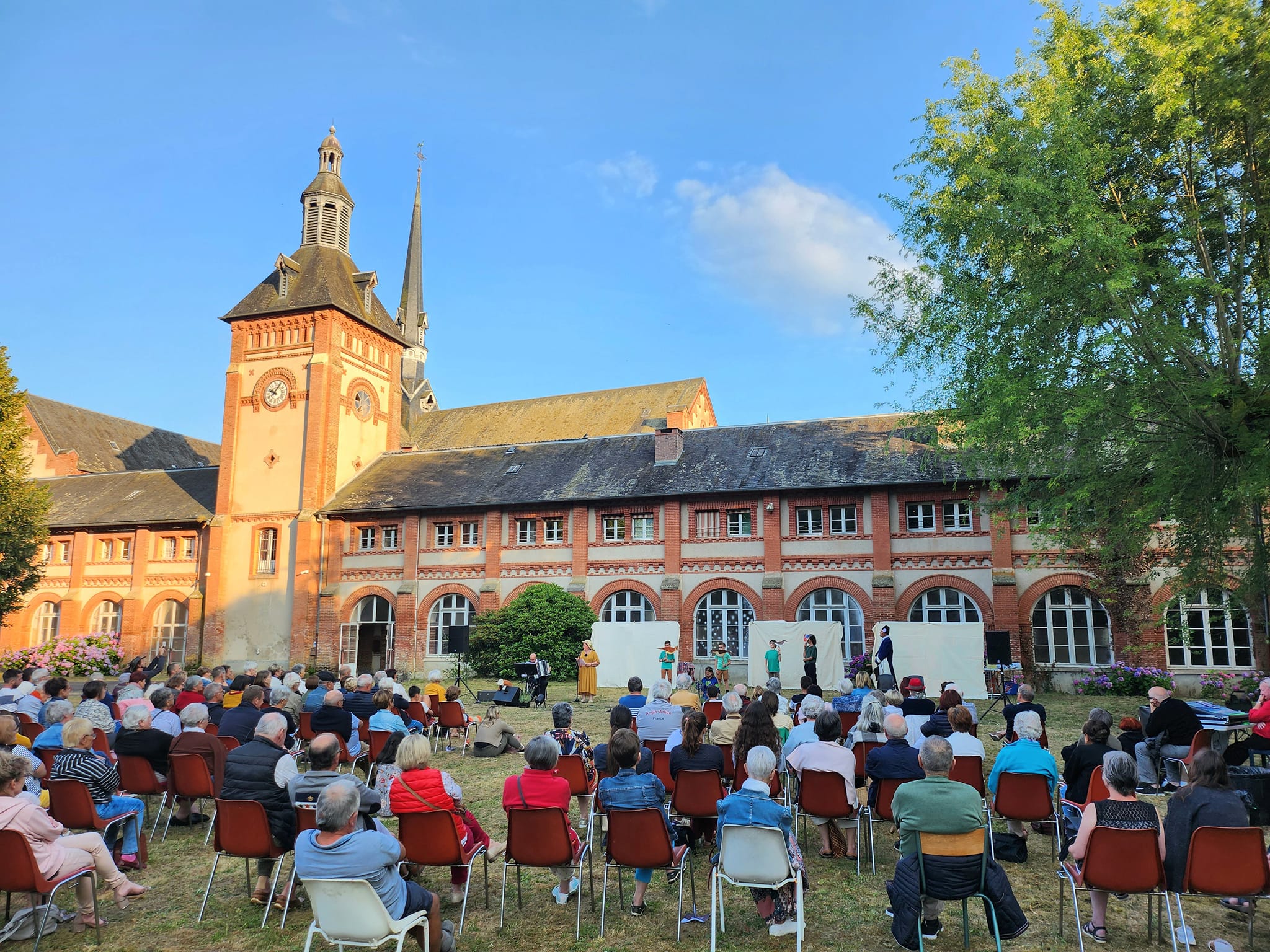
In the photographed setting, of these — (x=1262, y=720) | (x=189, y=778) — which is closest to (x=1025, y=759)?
(x=1262, y=720)

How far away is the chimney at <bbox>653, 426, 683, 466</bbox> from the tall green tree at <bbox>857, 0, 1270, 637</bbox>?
548 inches

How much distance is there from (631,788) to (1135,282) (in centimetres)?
1014

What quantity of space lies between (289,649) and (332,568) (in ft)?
10.2

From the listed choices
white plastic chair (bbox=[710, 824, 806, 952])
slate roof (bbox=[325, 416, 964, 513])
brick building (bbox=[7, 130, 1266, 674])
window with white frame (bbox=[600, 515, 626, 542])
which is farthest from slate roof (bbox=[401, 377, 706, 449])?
white plastic chair (bbox=[710, 824, 806, 952])

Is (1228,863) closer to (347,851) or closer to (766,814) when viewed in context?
(766,814)

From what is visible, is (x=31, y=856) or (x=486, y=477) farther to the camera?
(x=486, y=477)

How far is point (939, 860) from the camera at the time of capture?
5.00m

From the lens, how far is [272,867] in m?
6.52

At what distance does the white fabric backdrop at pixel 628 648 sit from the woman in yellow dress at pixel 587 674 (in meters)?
2.41

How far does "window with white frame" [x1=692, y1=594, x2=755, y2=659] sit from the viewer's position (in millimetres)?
24391

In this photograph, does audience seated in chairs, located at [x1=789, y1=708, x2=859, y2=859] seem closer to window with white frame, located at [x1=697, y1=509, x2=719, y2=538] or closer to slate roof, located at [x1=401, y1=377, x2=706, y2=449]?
window with white frame, located at [x1=697, y1=509, x2=719, y2=538]

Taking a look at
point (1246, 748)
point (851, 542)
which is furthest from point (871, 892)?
point (851, 542)

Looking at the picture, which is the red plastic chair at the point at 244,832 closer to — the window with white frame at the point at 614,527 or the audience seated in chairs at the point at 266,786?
the audience seated in chairs at the point at 266,786

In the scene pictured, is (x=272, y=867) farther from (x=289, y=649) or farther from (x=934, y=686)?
(x=289, y=649)
